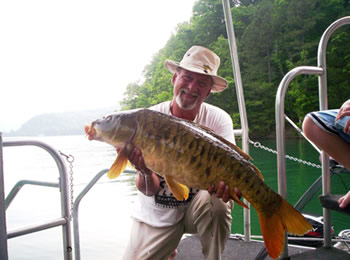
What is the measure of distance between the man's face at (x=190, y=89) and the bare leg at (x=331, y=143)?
0.66 meters

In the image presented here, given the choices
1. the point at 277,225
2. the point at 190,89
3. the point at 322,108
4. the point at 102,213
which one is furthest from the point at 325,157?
the point at 102,213

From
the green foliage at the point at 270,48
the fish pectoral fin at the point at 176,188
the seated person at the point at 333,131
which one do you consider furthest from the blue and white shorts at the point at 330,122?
the green foliage at the point at 270,48

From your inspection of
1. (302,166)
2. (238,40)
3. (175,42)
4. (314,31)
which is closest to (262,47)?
(238,40)

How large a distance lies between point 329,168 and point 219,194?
1.02 meters

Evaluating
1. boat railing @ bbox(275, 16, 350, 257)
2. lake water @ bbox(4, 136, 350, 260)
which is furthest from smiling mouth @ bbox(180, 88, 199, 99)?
lake water @ bbox(4, 136, 350, 260)

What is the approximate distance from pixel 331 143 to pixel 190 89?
33.6 inches

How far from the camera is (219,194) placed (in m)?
1.49

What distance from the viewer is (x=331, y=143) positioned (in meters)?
1.70

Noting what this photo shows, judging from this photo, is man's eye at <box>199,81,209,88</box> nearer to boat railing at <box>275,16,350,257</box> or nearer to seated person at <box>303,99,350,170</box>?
boat railing at <box>275,16,350,257</box>

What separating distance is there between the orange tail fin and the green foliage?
1942 centimetres

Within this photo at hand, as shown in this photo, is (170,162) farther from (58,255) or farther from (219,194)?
(58,255)

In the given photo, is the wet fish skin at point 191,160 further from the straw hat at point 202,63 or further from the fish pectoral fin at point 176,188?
the straw hat at point 202,63

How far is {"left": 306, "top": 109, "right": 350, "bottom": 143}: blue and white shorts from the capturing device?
163 cm

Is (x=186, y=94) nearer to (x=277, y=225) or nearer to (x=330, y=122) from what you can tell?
(x=330, y=122)
